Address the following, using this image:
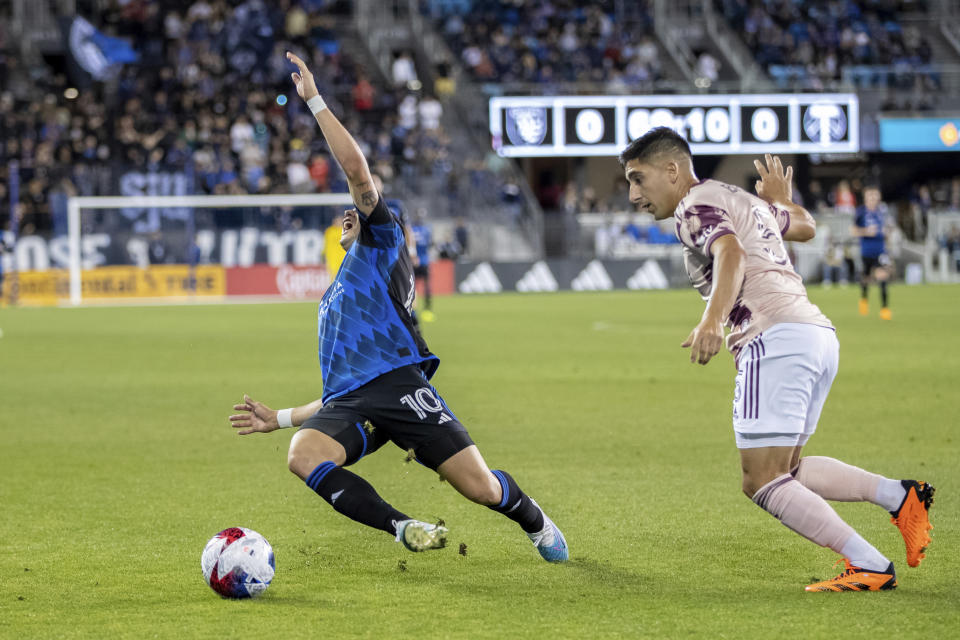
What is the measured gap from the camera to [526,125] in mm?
35906

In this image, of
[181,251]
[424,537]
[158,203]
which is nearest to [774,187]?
[424,537]

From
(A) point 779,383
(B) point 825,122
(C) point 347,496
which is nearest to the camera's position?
(A) point 779,383

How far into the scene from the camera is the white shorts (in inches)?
203

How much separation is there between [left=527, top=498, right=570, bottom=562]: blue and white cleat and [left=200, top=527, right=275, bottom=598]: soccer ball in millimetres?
1239

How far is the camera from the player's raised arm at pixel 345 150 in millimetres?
5285

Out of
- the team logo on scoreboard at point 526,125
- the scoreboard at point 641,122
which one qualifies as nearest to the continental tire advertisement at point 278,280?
the scoreboard at point 641,122

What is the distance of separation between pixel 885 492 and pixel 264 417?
2715 mm

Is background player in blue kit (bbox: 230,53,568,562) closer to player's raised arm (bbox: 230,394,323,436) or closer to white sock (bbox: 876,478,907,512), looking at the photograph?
player's raised arm (bbox: 230,394,323,436)

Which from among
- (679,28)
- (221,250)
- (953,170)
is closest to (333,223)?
(221,250)

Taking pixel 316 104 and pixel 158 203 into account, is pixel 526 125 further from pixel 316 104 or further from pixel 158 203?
pixel 316 104

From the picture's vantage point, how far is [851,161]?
46.8 m

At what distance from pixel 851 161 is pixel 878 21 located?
4.95 meters

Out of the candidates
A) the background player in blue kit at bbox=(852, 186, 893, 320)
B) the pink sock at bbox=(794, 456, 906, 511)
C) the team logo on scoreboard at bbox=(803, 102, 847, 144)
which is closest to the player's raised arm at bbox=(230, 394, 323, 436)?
the pink sock at bbox=(794, 456, 906, 511)

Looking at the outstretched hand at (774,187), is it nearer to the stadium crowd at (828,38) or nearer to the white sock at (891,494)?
the white sock at (891,494)
